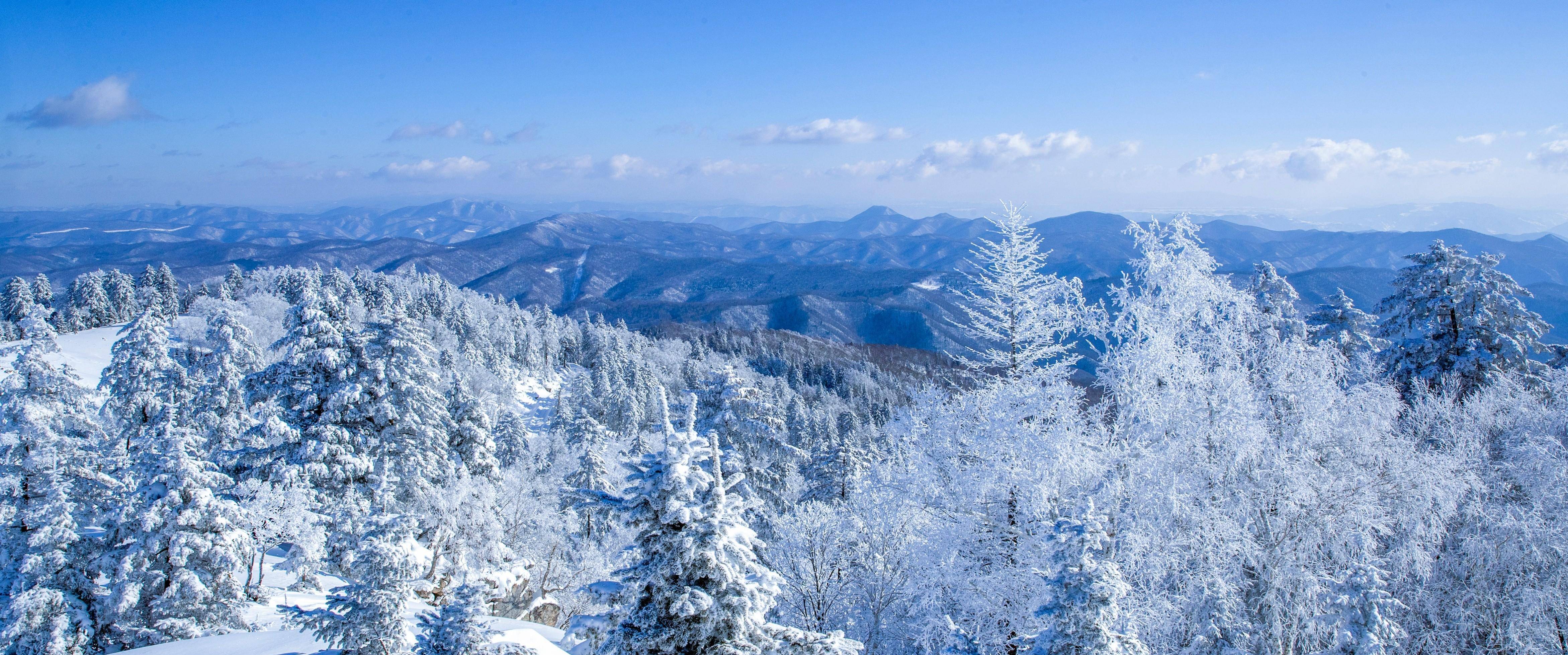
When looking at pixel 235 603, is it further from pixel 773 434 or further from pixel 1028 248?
pixel 773 434

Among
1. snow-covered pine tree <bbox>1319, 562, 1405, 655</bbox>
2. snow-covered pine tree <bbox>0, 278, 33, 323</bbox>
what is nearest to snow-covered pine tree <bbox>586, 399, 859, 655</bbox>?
snow-covered pine tree <bbox>1319, 562, 1405, 655</bbox>

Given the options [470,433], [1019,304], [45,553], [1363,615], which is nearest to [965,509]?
[1019,304]

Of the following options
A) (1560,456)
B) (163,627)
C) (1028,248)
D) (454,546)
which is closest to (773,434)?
(454,546)

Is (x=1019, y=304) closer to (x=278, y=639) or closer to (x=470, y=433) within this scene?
(x=278, y=639)

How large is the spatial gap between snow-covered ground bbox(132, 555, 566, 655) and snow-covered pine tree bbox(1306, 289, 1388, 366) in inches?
1209

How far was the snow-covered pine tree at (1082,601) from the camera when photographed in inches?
301

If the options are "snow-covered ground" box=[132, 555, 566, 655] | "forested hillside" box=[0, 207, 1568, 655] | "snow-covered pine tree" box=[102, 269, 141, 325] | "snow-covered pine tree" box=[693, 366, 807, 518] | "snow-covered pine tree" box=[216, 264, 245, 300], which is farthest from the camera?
"snow-covered pine tree" box=[216, 264, 245, 300]

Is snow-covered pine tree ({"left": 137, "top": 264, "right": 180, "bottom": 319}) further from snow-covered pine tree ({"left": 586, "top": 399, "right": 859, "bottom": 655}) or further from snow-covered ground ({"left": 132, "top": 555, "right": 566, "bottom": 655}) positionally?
snow-covered pine tree ({"left": 586, "top": 399, "right": 859, "bottom": 655})

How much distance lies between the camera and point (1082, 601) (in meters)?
7.67

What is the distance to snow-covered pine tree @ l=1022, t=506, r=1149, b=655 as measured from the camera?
25.1 ft

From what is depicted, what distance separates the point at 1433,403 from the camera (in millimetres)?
19250

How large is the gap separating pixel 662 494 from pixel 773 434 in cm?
2703

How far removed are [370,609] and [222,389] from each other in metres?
19.6

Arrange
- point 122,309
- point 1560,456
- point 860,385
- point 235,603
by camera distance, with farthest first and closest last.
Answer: point 860,385 → point 122,309 → point 1560,456 → point 235,603
